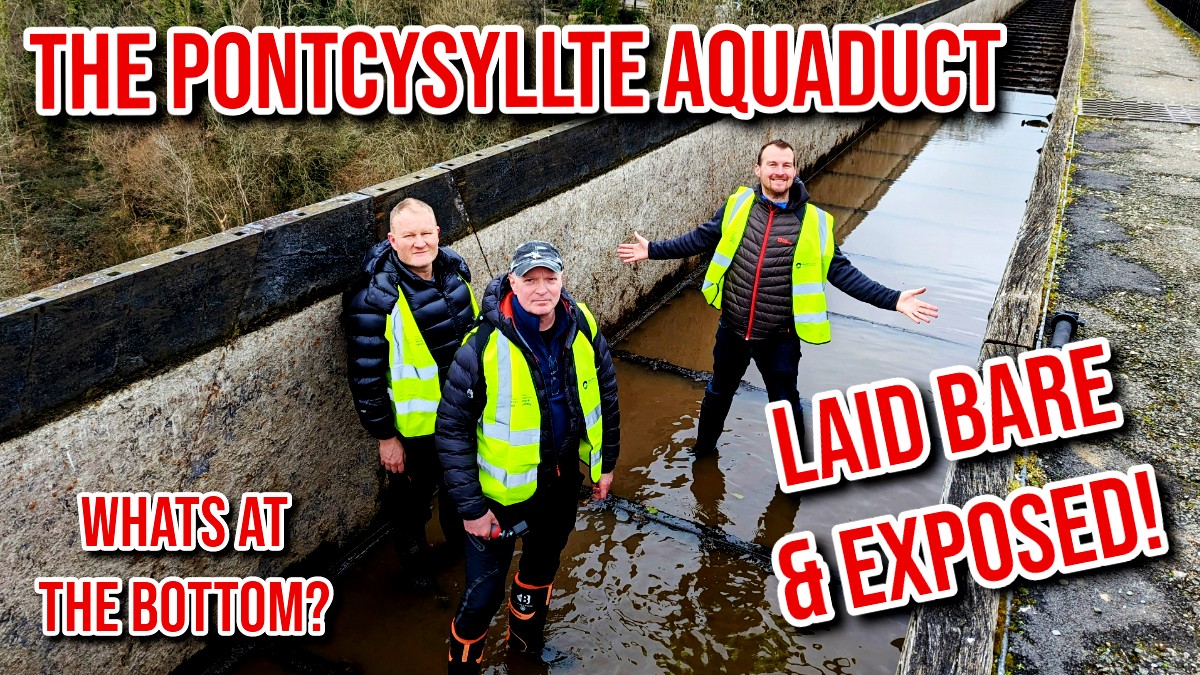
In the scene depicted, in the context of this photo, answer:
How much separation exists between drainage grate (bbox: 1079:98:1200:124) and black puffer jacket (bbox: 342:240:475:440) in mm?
9721

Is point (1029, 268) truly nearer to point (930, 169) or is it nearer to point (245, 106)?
point (930, 169)

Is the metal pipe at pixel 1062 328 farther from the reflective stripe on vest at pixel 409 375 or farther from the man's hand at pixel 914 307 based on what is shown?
the reflective stripe on vest at pixel 409 375

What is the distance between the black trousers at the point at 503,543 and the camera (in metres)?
3.05

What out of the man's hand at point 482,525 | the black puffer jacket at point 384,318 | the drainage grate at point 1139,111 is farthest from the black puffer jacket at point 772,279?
the drainage grate at point 1139,111

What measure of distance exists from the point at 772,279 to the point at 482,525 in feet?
6.82

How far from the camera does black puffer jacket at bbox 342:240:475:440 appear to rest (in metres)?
3.27

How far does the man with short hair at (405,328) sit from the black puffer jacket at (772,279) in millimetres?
1397

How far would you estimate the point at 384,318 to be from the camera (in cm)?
328

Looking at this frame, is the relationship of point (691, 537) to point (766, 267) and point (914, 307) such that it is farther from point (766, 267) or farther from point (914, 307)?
point (914, 307)

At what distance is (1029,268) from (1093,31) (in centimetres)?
1745

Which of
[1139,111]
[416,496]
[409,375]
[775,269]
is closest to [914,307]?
[775,269]

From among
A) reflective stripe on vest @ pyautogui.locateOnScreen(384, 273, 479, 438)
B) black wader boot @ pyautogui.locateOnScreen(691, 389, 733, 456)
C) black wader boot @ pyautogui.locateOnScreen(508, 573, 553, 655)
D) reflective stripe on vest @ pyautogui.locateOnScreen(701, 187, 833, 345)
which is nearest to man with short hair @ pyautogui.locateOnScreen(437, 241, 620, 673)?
black wader boot @ pyautogui.locateOnScreen(508, 573, 553, 655)

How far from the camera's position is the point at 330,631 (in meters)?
3.62

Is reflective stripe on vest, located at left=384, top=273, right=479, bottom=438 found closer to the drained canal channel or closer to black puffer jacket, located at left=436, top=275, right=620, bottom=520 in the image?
black puffer jacket, located at left=436, top=275, right=620, bottom=520
